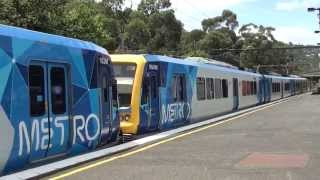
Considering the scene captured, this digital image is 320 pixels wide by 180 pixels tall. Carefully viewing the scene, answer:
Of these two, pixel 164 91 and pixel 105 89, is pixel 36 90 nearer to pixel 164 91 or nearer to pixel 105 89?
pixel 105 89

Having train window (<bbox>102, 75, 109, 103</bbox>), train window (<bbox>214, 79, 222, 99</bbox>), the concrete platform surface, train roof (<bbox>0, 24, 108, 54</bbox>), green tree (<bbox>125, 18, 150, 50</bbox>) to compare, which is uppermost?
green tree (<bbox>125, 18, 150, 50</bbox>)

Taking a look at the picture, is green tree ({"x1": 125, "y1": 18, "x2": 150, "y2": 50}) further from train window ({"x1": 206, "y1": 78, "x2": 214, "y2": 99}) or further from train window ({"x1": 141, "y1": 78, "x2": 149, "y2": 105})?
train window ({"x1": 141, "y1": 78, "x2": 149, "y2": 105})

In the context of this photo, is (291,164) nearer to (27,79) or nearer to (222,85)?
(27,79)

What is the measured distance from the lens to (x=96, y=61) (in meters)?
15.6

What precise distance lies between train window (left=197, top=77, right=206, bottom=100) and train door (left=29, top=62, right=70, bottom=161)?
15.1 metres

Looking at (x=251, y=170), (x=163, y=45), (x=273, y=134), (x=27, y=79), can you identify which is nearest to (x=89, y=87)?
(x=27, y=79)

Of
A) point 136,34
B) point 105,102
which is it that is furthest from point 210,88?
point 136,34

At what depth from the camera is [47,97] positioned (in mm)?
12648

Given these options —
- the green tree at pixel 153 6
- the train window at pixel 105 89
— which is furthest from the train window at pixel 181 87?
the green tree at pixel 153 6

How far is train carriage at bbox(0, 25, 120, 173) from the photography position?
1142 centimetres

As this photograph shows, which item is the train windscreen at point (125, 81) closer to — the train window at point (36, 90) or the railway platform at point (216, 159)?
the railway platform at point (216, 159)

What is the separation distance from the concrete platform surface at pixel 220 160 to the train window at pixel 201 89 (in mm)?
7616

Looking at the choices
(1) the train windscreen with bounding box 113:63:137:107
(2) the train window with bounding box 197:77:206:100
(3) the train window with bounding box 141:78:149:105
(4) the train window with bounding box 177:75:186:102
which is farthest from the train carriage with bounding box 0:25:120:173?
(2) the train window with bounding box 197:77:206:100

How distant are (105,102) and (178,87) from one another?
914 centimetres
